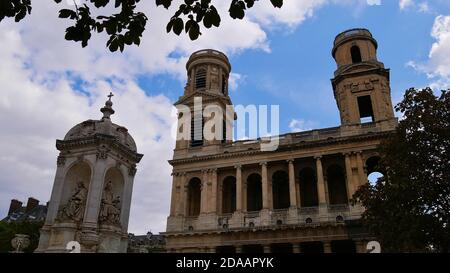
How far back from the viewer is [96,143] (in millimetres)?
12766

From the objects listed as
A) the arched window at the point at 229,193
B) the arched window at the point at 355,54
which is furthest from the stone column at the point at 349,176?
the arched window at the point at 355,54

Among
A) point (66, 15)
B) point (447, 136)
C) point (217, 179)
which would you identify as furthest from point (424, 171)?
point (217, 179)

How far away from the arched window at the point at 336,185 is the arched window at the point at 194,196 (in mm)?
11675

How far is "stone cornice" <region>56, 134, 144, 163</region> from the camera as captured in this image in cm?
1274

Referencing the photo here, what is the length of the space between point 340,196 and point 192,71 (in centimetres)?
2065

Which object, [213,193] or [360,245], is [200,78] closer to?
[213,193]

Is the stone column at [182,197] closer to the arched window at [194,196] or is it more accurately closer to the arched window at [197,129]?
the arched window at [194,196]

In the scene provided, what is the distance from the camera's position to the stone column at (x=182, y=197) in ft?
105

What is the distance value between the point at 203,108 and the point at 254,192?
9609mm

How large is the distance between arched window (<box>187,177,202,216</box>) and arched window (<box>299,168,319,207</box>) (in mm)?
9317

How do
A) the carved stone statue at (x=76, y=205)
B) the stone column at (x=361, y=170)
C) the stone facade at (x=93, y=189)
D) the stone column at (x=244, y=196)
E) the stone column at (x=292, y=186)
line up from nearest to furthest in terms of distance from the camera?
1. the stone facade at (x=93, y=189)
2. the carved stone statue at (x=76, y=205)
3. the stone column at (x=361, y=170)
4. the stone column at (x=292, y=186)
5. the stone column at (x=244, y=196)

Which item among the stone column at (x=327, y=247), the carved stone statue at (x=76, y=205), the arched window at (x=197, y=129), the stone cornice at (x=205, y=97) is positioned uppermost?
the stone cornice at (x=205, y=97)

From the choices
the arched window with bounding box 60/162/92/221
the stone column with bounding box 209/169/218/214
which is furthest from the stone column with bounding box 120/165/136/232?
the stone column with bounding box 209/169/218/214

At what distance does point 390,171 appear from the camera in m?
14.7
